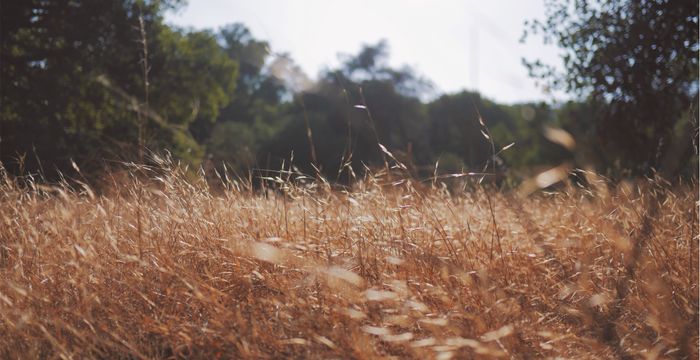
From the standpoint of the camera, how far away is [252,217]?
3.33 metres

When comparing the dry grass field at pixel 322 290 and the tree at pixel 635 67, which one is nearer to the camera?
the dry grass field at pixel 322 290

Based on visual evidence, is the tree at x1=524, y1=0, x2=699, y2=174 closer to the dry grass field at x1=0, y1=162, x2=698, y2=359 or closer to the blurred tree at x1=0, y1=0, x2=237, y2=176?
the dry grass field at x1=0, y1=162, x2=698, y2=359

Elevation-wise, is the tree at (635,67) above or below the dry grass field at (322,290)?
above

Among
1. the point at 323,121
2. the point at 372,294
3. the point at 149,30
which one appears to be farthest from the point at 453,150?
the point at 372,294

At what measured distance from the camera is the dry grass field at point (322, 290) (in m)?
2.23

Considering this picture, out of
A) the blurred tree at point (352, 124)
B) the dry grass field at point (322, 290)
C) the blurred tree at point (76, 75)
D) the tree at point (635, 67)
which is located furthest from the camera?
the blurred tree at point (352, 124)

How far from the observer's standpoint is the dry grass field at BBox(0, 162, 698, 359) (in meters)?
2.23

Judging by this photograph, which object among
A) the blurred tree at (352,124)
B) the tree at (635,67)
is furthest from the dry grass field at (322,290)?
the blurred tree at (352,124)

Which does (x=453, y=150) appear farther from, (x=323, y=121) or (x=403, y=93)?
(x=323, y=121)

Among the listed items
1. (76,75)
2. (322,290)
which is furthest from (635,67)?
Answer: (76,75)

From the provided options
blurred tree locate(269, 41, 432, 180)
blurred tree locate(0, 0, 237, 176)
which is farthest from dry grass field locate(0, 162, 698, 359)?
blurred tree locate(269, 41, 432, 180)

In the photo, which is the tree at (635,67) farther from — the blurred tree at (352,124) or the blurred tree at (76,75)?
the blurred tree at (352,124)

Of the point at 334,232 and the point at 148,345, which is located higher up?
the point at 334,232

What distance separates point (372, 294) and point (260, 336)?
0.49 meters
